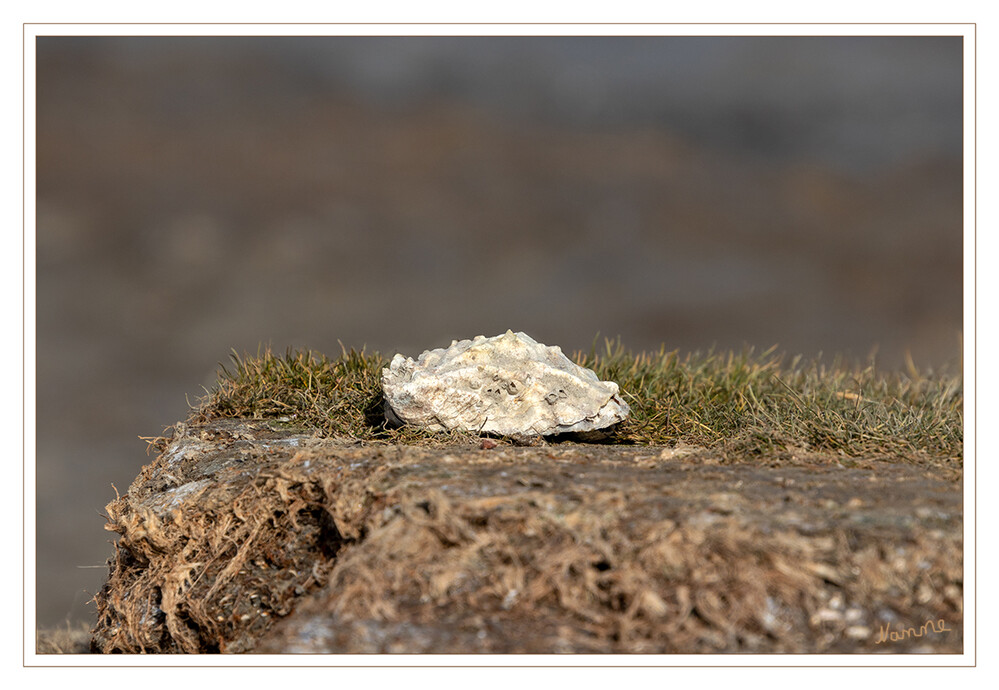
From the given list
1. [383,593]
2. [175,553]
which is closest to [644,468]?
[383,593]

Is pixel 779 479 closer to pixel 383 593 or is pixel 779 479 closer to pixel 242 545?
pixel 383 593
